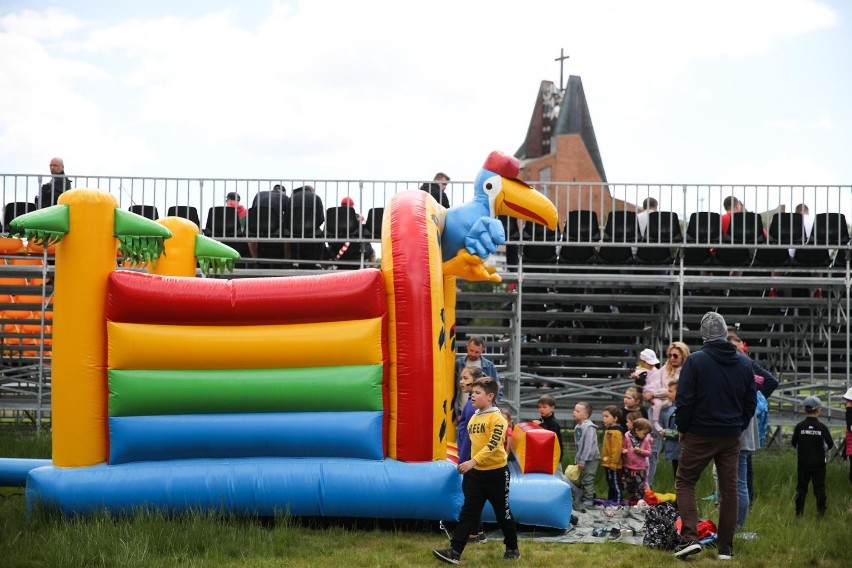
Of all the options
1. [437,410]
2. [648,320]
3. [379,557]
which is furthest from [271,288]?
[648,320]

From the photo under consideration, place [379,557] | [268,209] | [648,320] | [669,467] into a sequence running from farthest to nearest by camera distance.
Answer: [648,320], [268,209], [669,467], [379,557]

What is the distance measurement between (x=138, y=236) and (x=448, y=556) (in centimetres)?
352

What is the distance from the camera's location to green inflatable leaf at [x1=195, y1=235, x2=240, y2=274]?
32.4 feet

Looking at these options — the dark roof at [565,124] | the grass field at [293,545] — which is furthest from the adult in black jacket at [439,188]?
the dark roof at [565,124]

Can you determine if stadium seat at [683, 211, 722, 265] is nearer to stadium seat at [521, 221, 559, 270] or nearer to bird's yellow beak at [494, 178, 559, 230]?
stadium seat at [521, 221, 559, 270]

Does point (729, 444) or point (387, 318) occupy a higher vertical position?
point (387, 318)

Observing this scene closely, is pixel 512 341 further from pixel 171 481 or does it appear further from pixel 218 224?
pixel 171 481

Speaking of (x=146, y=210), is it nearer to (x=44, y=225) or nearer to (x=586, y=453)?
(x=44, y=225)

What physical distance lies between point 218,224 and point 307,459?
237 inches

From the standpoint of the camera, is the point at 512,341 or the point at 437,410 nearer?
the point at 437,410

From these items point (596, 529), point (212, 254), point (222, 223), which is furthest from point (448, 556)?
point (222, 223)

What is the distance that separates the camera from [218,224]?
43.3 feet

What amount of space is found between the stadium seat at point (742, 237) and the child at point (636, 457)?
4416mm

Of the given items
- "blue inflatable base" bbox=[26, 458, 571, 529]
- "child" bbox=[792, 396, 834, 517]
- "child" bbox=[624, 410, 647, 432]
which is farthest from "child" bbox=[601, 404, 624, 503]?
"blue inflatable base" bbox=[26, 458, 571, 529]
